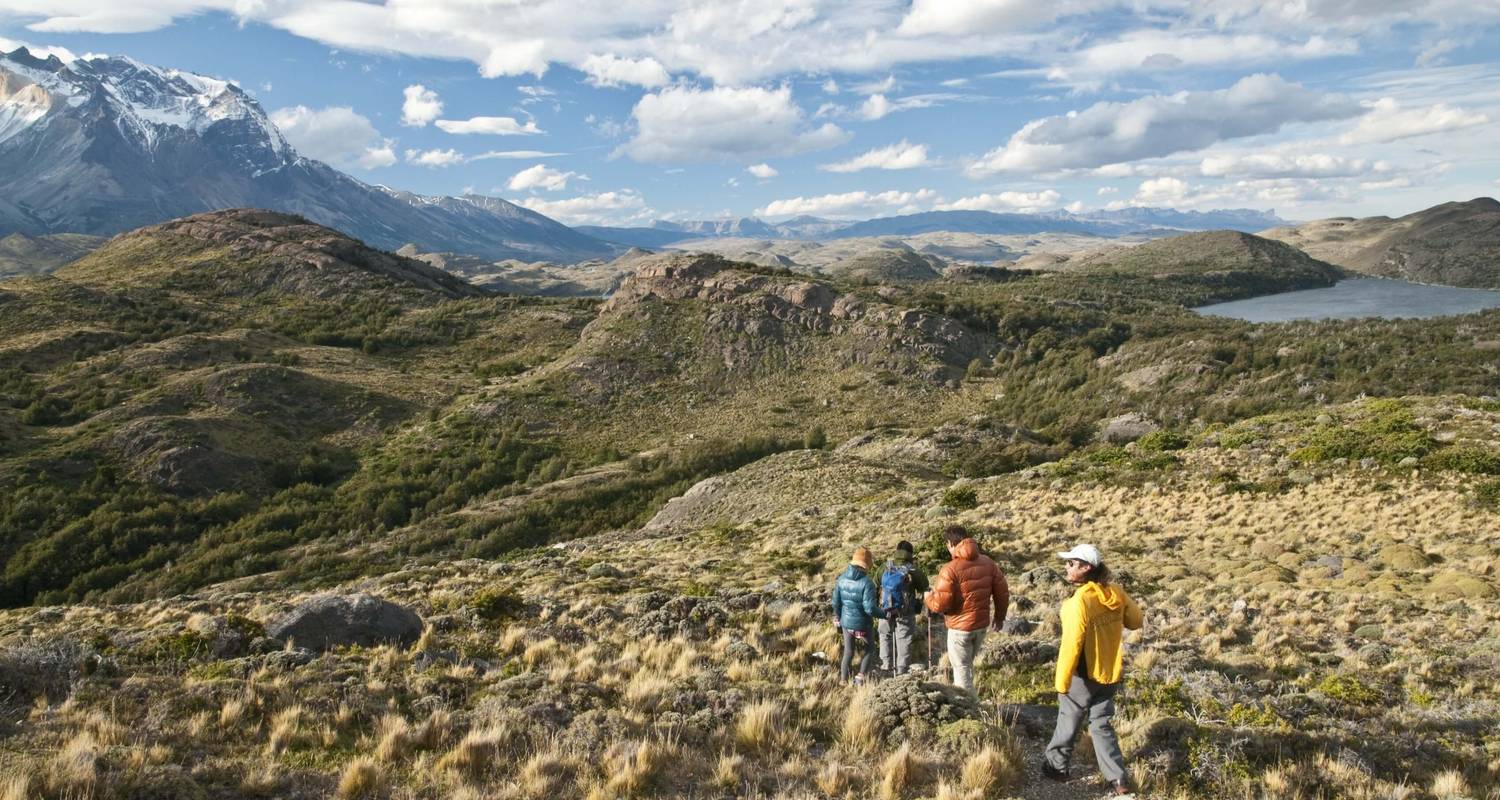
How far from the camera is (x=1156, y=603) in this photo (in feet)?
50.5

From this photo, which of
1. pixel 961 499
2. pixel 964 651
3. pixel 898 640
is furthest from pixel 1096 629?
pixel 961 499

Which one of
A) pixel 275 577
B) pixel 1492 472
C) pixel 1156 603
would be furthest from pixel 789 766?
pixel 275 577

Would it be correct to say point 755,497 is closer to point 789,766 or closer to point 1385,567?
point 1385,567

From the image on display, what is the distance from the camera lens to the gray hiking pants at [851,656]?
10.7 metres

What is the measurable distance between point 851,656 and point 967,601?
236 cm

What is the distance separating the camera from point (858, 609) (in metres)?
10.6

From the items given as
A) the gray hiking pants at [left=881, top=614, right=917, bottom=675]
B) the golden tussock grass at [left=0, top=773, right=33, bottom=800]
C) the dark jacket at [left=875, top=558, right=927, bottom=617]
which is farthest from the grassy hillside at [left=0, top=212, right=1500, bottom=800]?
the dark jacket at [left=875, top=558, right=927, bottom=617]

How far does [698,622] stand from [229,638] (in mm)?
7767

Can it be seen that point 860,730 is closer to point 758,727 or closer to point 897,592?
point 758,727

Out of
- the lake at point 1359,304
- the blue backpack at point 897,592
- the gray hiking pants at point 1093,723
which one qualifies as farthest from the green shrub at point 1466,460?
the lake at point 1359,304

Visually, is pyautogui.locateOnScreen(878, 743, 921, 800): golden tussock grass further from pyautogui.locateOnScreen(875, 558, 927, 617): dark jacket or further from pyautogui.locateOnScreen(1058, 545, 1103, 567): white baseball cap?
pyautogui.locateOnScreen(875, 558, 927, 617): dark jacket

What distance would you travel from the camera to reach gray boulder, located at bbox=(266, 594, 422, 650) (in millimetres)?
11875

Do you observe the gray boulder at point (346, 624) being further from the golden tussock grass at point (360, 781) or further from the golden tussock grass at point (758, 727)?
the golden tussock grass at point (758, 727)

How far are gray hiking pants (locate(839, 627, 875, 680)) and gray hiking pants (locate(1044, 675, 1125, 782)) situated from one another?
3.70 metres
